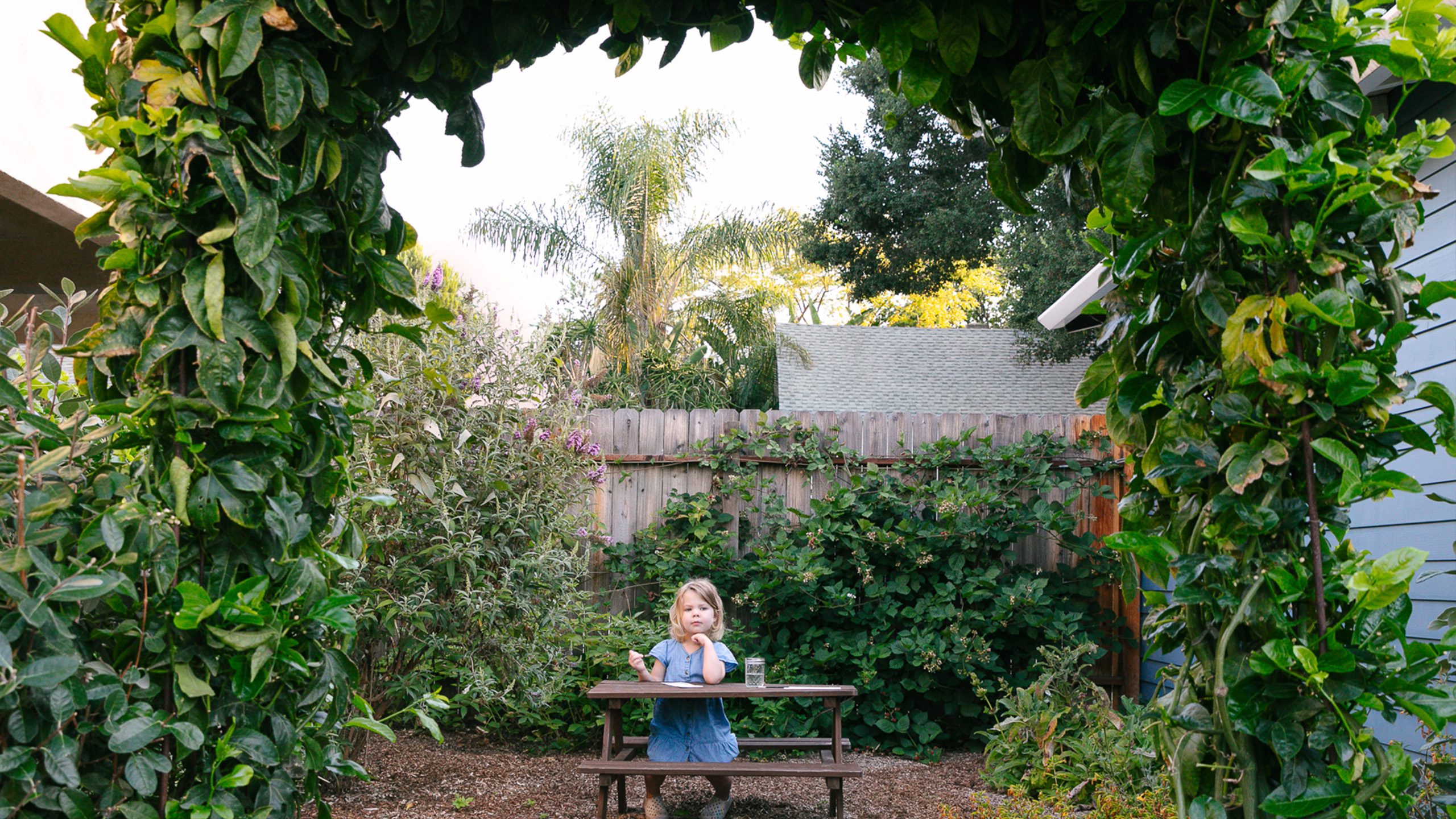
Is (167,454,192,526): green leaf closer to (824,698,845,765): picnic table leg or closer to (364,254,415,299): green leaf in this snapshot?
(364,254,415,299): green leaf

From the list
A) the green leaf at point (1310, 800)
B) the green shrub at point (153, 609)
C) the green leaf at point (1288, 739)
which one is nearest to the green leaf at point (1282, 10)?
the green leaf at point (1288, 739)

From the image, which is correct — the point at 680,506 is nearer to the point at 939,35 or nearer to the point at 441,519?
the point at 441,519

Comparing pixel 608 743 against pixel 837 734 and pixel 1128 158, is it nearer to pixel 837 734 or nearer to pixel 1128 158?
pixel 837 734

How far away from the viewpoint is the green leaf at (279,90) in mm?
1474

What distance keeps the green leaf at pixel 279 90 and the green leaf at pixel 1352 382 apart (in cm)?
157

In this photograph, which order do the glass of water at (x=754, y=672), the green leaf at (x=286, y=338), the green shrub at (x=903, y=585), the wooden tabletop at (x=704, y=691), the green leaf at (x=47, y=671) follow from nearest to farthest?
1. the green leaf at (x=47, y=671)
2. the green leaf at (x=286, y=338)
3. the wooden tabletop at (x=704, y=691)
4. the glass of water at (x=754, y=672)
5. the green shrub at (x=903, y=585)

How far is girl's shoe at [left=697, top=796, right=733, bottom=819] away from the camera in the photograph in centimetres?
417

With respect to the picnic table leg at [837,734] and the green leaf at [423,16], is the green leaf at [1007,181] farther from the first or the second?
Answer: the picnic table leg at [837,734]

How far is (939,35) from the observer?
5.38ft

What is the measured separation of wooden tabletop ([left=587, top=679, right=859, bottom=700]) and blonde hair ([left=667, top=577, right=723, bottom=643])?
1.36 ft

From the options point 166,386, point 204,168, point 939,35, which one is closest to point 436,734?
point 166,386

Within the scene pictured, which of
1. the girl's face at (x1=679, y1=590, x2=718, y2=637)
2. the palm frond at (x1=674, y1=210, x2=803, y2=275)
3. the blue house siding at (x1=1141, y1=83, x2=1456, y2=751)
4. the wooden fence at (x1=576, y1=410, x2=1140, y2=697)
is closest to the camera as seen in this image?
the blue house siding at (x1=1141, y1=83, x2=1456, y2=751)

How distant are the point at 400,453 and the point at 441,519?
0.34 m

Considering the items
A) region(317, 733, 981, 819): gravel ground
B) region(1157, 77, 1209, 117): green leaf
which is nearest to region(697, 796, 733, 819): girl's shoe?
region(317, 733, 981, 819): gravel ground
